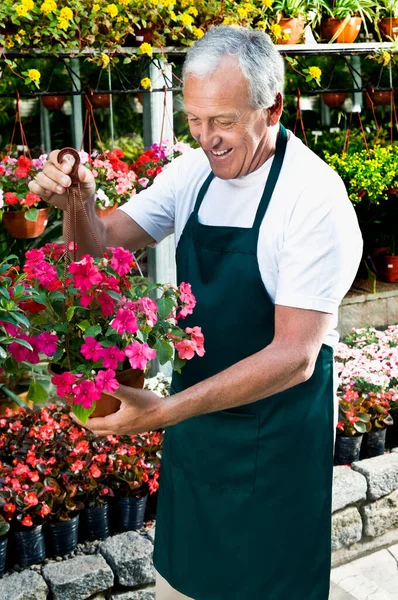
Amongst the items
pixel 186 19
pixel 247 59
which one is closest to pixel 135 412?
pixel 247 59

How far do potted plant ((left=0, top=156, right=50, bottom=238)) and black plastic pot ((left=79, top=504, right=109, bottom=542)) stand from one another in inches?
47.4

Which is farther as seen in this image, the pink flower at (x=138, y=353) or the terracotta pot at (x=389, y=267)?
the terracotta pot at (x=389, y=267)

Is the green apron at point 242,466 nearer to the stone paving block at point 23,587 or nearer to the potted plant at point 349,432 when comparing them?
the stone paving block at point 23,587

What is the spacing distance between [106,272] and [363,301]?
3881 millimetres

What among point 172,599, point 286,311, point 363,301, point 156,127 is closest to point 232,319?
point 286,311

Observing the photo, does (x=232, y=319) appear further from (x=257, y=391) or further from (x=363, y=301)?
(x=363, y=301)

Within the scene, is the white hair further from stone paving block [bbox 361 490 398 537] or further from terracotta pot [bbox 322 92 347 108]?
terracotta pot [bbox 322 92 347 108]

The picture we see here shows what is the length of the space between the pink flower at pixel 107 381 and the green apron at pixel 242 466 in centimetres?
40

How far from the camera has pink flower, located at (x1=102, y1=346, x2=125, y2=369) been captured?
1.73 metres

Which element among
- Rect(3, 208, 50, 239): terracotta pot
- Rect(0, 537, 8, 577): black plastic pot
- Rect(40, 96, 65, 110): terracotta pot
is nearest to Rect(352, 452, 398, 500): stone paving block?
Rect(0, 537, 8, 577): black plastic pot

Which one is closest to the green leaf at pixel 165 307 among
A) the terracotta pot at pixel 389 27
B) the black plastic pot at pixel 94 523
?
the black plastic pot at pixel 94 523

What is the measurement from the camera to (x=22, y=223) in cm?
367

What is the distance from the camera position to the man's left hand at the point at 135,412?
174 centimetres

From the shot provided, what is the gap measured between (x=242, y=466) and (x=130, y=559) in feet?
3.94
